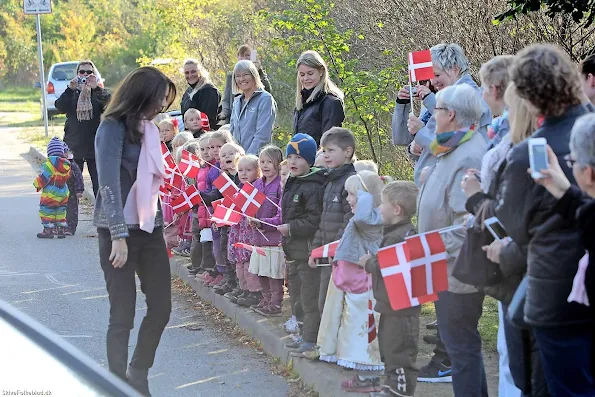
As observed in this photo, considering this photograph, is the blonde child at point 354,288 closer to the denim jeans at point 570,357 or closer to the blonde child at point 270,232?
the blonde child at point 270,232

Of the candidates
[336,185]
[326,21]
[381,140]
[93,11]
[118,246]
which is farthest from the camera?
[93,11]

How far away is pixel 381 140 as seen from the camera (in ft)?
42.6

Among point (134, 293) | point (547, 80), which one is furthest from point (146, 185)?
point (547, 80)

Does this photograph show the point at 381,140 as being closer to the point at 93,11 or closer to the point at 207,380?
the point at 207,380

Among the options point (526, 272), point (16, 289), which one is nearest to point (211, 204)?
point (16, 289)

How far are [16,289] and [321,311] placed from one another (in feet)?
13.0

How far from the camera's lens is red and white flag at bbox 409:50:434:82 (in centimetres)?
650

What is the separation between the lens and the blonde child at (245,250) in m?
8.02

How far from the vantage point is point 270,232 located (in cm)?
788

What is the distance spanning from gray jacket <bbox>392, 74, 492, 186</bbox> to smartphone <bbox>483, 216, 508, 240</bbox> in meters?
1.32

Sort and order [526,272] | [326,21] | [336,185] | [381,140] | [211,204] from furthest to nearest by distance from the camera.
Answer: [381,140]
[326,21]
[211,204]
[336,185]
[526,272]

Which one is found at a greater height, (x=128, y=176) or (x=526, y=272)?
(x=128, y=176)

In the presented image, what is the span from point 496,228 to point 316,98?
3.90 meters

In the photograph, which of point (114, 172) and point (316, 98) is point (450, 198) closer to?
point (114, 172)
